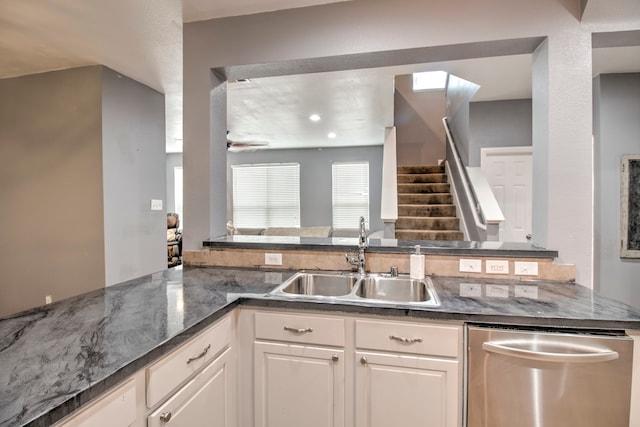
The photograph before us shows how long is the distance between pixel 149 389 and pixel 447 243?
1.70 meters

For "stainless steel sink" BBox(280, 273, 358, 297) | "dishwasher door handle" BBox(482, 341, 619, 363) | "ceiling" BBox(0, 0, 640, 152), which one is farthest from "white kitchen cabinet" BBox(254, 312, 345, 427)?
"ceiling" BBox(0, 0, 640, 152)

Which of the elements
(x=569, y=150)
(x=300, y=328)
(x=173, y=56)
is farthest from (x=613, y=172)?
(x=173, y=56)

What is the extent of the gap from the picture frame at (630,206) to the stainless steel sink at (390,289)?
9.38 feet

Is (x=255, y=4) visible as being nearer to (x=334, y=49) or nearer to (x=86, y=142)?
(x=334, y=49)

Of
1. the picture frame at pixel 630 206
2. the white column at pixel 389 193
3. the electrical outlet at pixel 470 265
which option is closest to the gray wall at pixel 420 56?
the electrical outlet at pixel 470 265

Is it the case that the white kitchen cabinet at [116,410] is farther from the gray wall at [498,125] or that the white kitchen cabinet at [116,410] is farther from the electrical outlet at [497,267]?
the gray wall at [498,125]

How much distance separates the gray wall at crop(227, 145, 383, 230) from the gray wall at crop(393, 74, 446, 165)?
608 millimetres

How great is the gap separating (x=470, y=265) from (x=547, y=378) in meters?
0.70

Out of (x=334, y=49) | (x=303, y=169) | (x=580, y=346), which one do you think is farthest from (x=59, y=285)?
(x=303, y=169)

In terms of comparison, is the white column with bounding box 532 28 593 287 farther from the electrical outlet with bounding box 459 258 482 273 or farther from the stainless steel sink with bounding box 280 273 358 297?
the stainless steel sink with bounding box 280 273 358 297

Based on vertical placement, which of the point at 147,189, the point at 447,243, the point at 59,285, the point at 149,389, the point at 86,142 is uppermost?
the point at 86,142

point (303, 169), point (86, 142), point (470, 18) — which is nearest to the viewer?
point (470, 18)

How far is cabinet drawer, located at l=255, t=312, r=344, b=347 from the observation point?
1335 mm

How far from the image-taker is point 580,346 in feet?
3.65
